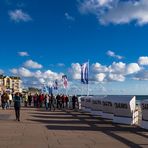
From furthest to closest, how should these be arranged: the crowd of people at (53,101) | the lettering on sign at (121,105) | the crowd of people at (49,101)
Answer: the crowd of people at (53,101)
the crowd of people at (49,101)
the lettering on sign at (121,105)

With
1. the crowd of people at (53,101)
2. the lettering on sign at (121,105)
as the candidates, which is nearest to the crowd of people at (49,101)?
the crowd of people at (53,101)

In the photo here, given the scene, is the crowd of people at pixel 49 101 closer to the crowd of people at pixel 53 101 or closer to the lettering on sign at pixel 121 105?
the crowd of people at pixel 53 101

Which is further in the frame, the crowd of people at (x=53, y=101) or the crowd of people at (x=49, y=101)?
the crowd of people at (x=53, y=101)

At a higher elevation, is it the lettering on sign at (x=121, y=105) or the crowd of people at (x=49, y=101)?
the crowd of people at (x=49, y=101)

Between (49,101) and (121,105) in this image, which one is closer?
(121,105)

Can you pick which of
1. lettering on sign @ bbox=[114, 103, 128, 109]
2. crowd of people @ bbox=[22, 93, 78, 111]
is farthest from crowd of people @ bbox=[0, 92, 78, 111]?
lettering on sign @ bbox=[114, 103, 128, 109]

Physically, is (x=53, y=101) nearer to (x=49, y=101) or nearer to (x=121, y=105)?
(x=49, y=101)

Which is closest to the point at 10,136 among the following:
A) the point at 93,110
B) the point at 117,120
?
the point at 117,120

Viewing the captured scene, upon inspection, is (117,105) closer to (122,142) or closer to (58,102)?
(122,142)

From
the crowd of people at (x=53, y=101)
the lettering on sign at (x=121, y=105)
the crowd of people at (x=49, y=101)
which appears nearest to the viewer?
the lettering on sign at (x=121, y=105)

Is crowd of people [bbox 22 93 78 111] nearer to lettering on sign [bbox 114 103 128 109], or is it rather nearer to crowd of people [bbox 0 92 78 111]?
crowd of people [bbox 0 92 78 111]

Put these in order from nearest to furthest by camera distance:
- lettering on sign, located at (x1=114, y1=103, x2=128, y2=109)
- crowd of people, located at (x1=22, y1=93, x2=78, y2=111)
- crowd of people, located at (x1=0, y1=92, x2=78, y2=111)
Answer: lettering on sign, located at (x1=114, y1=103, x2=128, y2=109) → crowd of people, located at (x1=0, y1=92, x2=78, y2=111) → crowd of people, located at (x1=22, y1=93, x2=78, y2=111)

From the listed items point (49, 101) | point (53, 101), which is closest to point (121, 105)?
point (49, 101)

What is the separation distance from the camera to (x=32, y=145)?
47.2 feet
